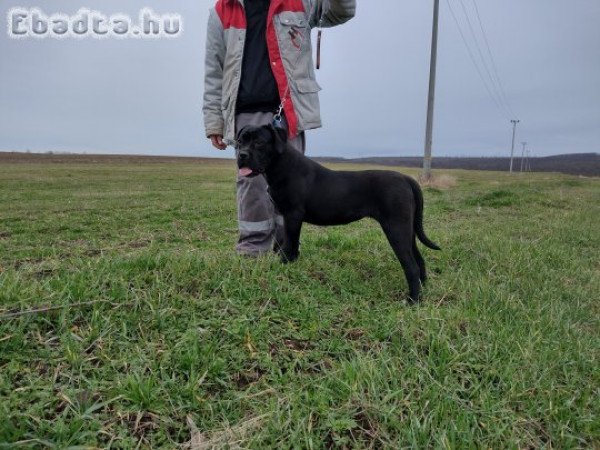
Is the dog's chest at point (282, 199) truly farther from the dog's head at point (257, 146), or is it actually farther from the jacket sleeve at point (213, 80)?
the jacket sleeve at point (213, 80)

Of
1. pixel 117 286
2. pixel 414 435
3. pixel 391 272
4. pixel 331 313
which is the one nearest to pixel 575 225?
pixel 391 272

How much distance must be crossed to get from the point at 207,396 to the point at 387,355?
1062mm

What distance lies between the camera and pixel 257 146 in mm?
3512

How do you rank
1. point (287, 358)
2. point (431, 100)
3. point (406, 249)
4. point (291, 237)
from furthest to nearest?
1. point (431, 100)
2. point (291, 237)
3. point (406, 249)
4. point (287, 358)

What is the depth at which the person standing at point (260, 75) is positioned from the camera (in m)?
4.20

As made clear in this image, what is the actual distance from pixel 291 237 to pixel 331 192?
1.83 feet

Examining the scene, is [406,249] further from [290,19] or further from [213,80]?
[213,80]

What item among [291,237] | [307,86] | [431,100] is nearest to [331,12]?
[307,86]

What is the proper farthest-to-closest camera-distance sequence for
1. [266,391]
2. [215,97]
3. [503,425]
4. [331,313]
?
[215,97], [331,313], [266,391], [503,425]

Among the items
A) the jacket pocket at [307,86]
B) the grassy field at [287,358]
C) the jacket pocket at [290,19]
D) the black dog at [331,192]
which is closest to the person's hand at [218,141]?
the jacket pocket at [307,86]

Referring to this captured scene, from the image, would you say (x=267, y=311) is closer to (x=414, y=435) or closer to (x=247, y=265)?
(x=247, y=265)

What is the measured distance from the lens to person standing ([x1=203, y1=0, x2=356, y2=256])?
13.8ft

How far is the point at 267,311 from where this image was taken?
114 inches

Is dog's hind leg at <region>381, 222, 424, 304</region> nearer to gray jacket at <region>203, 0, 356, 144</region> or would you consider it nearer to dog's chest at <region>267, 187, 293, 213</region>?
dog's chest at <region>267, 187, 293, 213</region>
